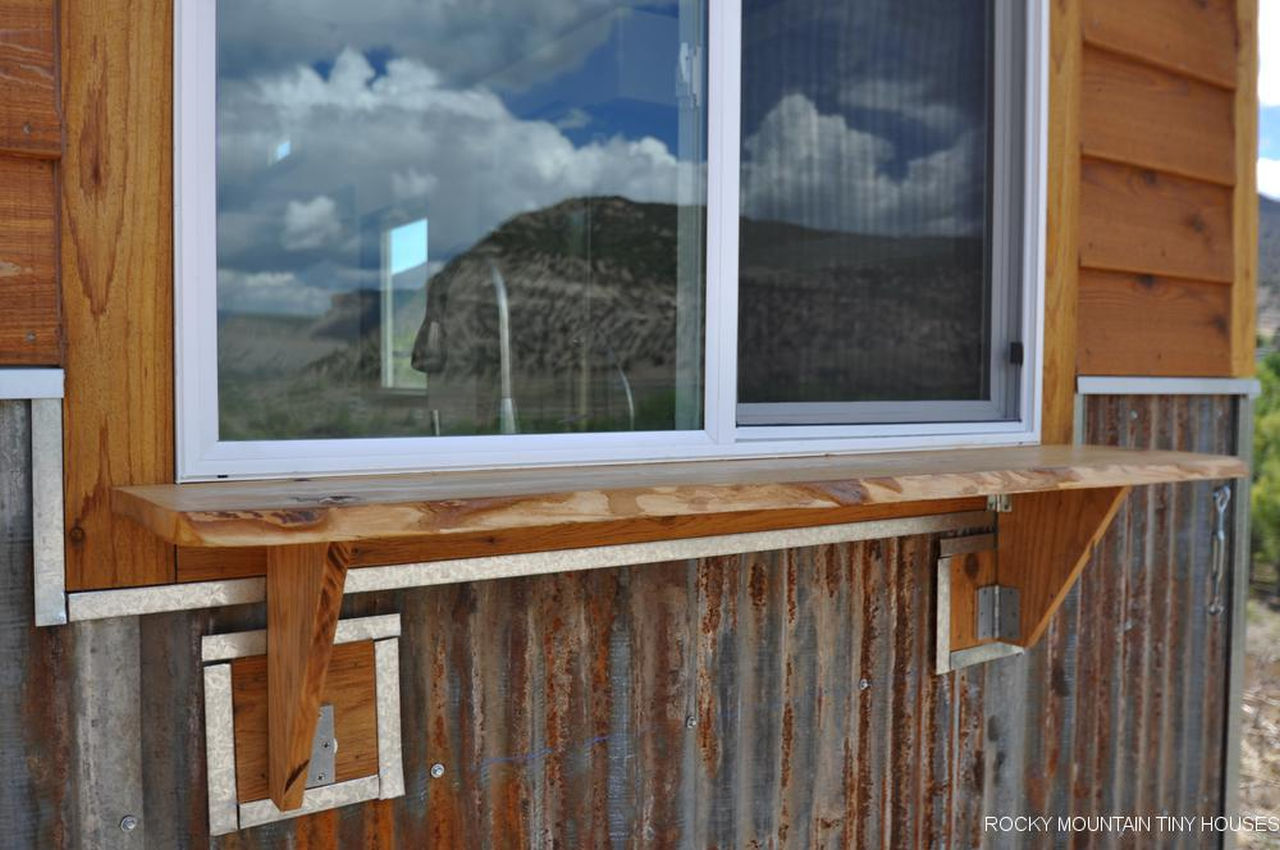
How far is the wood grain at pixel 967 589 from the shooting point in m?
1.83

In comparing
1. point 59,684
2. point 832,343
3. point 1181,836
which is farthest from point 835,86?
point 1181,836

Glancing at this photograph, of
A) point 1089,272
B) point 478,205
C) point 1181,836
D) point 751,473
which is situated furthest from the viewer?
point 1181,836

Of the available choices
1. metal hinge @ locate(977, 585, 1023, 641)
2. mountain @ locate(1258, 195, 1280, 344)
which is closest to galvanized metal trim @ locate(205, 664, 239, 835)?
metal hinge @ locate(977, 585, 1023, 641)

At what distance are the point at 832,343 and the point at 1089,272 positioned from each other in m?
0.69

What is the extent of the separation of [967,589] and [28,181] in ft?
5.06

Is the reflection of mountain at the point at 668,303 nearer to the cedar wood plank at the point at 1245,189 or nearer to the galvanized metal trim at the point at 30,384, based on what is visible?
the galvanized metal trim at the point at 30,384

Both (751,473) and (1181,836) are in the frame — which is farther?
(1181,836)

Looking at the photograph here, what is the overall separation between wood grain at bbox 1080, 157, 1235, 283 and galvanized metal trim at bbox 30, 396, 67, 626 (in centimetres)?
179

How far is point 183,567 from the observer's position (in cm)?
113

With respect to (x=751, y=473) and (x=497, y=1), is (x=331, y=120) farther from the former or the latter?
(x=751, y=473)

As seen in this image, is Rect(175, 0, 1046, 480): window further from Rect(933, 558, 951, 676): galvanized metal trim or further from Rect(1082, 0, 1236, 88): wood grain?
Rect(1082, 0, 1236, 88): wood grain

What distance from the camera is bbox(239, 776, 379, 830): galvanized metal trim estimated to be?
3.82ft

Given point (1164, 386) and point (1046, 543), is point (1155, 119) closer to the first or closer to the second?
point (1164, 386)

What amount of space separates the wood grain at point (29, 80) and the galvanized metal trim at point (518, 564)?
0.46 meters
